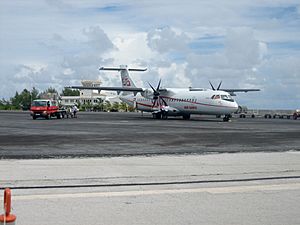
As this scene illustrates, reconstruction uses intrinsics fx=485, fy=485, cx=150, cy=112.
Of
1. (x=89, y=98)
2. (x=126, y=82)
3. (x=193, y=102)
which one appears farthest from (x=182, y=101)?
(x=89, y=98)

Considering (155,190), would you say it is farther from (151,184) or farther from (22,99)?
(22,99)

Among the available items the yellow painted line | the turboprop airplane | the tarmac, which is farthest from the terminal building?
the yellow painted line

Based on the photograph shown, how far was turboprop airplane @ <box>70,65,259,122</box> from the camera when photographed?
4725cm

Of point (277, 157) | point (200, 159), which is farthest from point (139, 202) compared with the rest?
point (277, 157)

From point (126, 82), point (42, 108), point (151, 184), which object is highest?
point (126, 82)

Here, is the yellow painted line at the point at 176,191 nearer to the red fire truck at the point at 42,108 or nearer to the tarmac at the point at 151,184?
the tarmac at the point at 151,184

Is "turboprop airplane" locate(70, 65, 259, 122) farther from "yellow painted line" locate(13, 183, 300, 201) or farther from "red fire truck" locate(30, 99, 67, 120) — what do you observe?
"yellow painted line" locate(13, 183, 300, 201)

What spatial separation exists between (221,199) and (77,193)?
252 cm

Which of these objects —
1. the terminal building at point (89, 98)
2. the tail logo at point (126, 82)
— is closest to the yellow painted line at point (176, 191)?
the tail logo at point (126, 82)

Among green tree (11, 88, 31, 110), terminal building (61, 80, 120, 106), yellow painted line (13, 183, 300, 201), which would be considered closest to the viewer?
yellow painted line (13, 183, 300, 201)

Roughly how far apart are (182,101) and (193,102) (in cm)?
219

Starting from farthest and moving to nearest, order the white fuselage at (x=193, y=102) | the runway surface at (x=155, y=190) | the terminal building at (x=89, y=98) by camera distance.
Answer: the terminal building at (x=89, y=98)
the white fuselage at (x=193, y=102)
the runway surface at (x=155, y=190)

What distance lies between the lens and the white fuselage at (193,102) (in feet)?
155

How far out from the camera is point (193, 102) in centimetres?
5031
